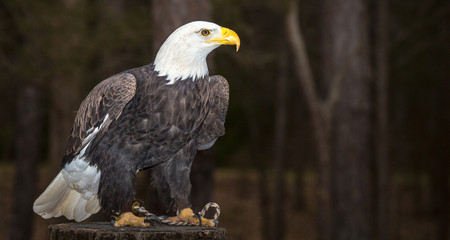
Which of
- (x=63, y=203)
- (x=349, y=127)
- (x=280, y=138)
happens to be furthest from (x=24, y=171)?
(x=63, y=203)

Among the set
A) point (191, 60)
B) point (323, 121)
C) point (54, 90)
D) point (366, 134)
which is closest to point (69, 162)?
point (191, 60)

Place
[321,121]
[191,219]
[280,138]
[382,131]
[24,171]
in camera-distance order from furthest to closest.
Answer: [280,138]
[24,171]
[382,131]
[321,121]
[191,219]

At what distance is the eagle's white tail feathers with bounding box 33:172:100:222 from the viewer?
3.91 metres

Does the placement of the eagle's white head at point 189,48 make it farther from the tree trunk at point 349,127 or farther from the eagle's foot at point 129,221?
the tree trunk at point 349,127

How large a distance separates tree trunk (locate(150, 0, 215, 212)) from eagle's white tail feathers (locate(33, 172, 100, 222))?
7.94 feet

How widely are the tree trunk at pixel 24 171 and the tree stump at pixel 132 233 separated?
830 centimetres

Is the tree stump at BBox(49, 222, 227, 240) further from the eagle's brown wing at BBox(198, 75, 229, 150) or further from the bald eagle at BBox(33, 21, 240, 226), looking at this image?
the eagle's brown wing at BBox(198, 75, 229, 150)

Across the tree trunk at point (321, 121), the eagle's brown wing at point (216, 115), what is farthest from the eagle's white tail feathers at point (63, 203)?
the tree trunk at point (321, 121)

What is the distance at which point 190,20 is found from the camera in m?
6.20

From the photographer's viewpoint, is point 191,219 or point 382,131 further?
point 382,131

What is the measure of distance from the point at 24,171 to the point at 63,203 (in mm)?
8169

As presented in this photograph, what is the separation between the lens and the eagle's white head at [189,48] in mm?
3715

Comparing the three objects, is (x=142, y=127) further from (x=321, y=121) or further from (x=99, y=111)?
(x=321, y=121)

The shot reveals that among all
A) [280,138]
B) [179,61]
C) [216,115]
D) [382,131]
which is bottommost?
[280,138]
